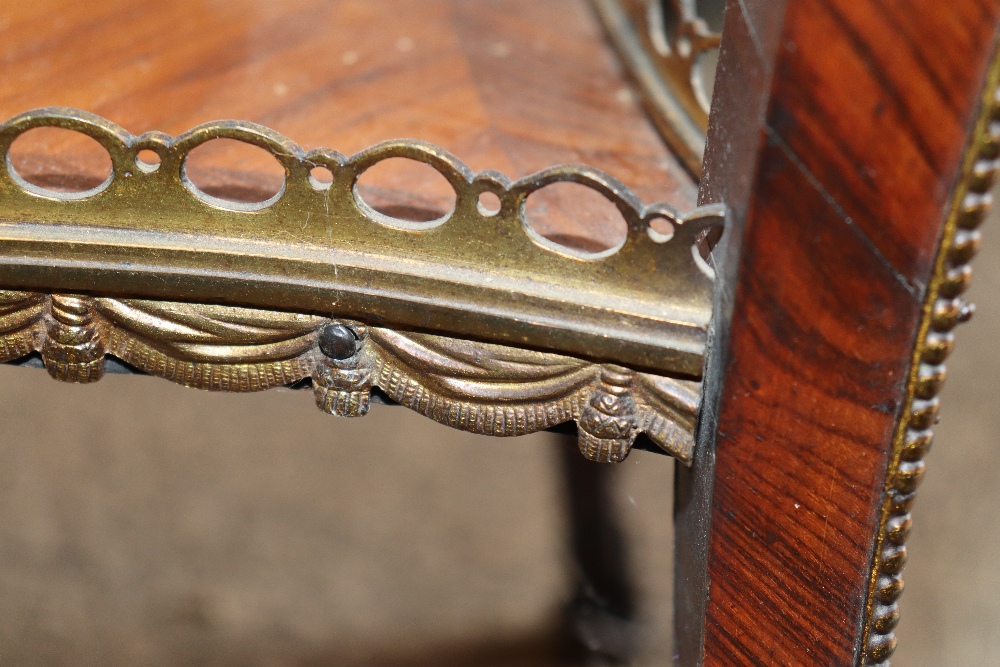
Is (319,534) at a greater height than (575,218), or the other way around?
(575,218)

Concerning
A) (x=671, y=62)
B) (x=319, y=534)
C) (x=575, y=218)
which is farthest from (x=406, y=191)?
(x=319, y=534)

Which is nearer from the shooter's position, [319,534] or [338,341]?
[338,341]

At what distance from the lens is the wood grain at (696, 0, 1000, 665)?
1.12 feet

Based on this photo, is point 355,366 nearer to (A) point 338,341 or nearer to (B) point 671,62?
(A) point 338,341

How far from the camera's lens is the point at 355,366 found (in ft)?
1.50

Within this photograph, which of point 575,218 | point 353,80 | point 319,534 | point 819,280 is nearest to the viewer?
point 819,280

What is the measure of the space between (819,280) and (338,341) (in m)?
0.17

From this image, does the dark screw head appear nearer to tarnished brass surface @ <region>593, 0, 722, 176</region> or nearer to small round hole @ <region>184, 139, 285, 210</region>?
small round hole @ <region>184, 139, 285, 210</region>

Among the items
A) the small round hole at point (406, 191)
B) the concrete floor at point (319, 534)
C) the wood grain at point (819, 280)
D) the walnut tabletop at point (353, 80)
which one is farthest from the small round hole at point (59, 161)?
the concrete floor at point (319, 534)

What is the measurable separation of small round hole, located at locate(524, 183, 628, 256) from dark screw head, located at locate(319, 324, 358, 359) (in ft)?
0.25

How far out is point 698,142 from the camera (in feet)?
1.85

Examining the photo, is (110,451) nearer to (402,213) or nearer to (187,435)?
(187,435)

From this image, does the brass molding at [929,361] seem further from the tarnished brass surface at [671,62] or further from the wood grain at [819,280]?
the tarnished brass surface at [671,62]

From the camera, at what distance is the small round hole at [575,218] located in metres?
0.48
